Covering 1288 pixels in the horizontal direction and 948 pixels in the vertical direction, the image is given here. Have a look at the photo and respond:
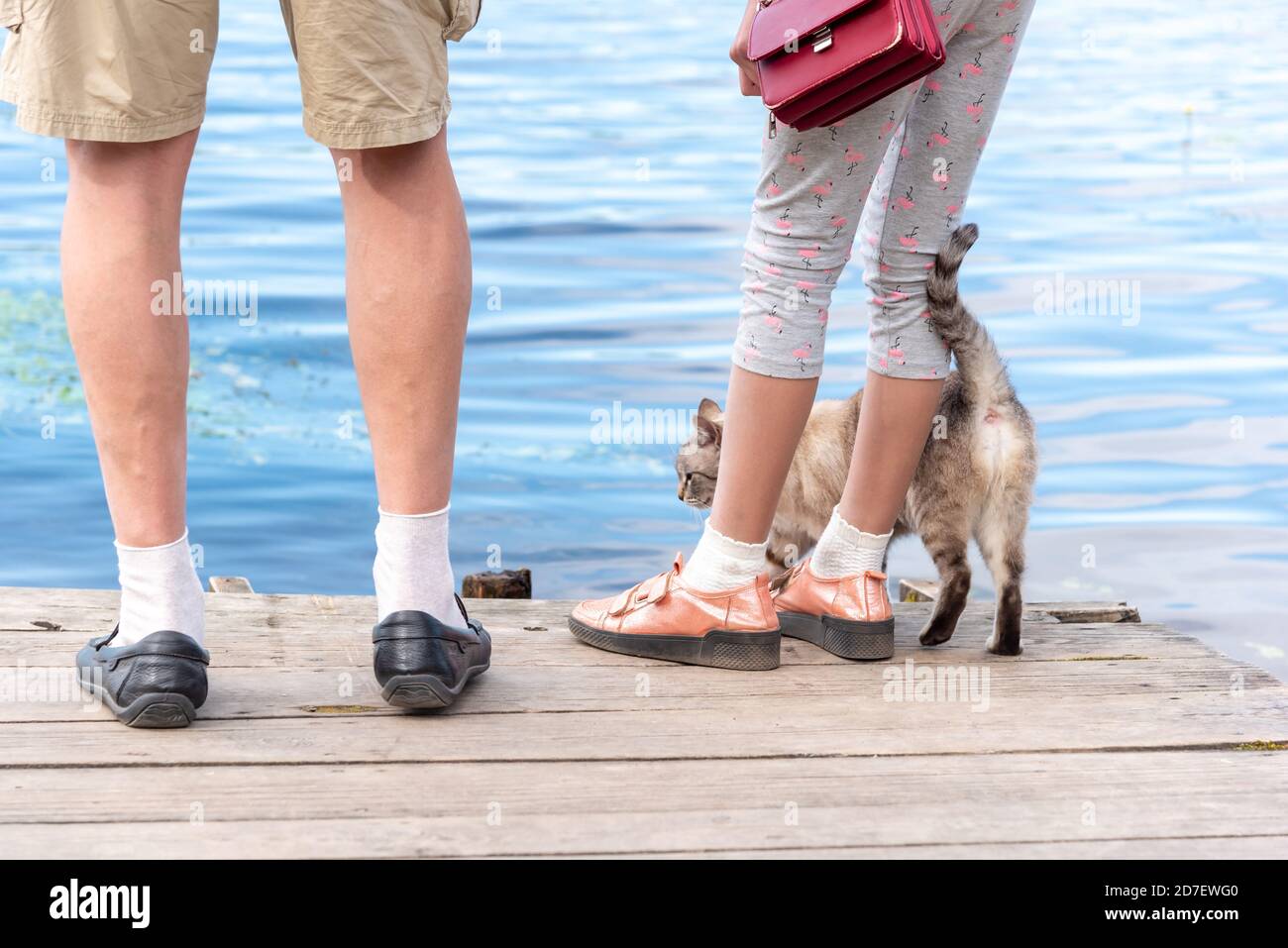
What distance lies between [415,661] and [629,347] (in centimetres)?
493

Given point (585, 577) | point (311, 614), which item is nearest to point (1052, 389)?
point (585, 577)

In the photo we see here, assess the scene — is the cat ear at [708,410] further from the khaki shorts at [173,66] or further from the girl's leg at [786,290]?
the khaki shorts at [173,66]

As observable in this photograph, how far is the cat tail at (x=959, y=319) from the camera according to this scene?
262cm

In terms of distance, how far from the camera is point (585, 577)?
5.02 meters

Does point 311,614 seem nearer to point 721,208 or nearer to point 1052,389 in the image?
point 1052,389

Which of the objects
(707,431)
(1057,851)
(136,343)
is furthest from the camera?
(707,431)

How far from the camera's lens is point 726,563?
2.56 metres

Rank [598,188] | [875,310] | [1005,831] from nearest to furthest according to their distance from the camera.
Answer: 1. [1005,831]
2. [875,310]
3. [598,188]

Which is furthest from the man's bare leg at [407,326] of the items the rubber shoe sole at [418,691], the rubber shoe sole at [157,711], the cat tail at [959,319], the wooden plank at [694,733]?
the cat tail at [959,319]

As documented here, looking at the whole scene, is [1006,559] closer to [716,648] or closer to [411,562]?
[716,648]

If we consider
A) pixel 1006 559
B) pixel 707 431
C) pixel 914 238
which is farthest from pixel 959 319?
pixel 707 431

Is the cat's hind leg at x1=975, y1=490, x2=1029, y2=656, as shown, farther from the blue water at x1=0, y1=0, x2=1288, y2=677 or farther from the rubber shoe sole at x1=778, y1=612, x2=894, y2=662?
the blue water at x1=0, y1=0, x2=1288, y2=677

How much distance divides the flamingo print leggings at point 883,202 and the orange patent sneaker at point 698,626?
41 centimetres
